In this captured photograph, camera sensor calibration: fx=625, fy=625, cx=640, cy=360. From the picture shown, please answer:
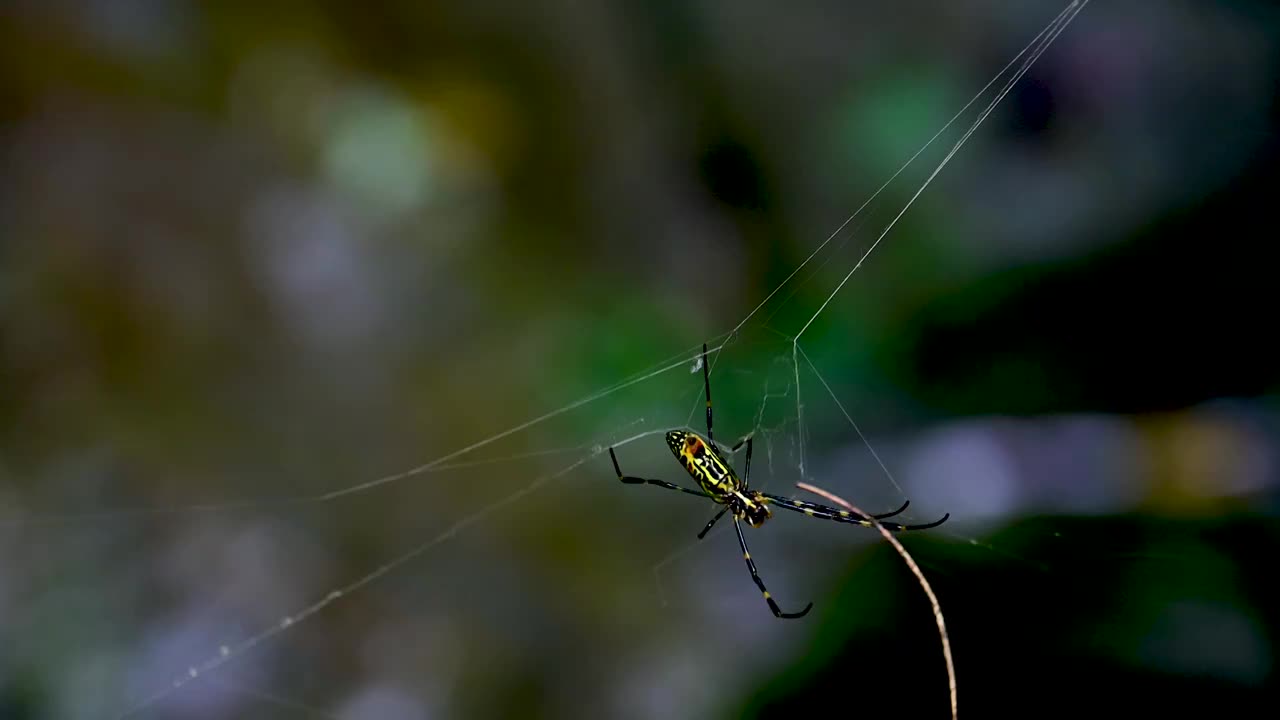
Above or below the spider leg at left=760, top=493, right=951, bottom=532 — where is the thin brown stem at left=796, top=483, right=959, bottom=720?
below

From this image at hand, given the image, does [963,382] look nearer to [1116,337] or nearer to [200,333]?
[1116,337]

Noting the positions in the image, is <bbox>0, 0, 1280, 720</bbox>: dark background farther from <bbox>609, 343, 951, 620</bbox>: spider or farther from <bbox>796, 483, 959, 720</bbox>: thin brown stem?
<bbox>609, 343, 951, 620</bbox>: spider

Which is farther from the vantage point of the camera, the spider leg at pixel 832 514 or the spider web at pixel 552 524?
the spider web at pixel 552 524

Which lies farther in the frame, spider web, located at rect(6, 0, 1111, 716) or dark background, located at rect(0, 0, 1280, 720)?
spider web, located at rect(6, 0, 1111, 716)

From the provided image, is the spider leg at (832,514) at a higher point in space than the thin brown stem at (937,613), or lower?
higher

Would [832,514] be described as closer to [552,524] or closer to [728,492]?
[728,492]

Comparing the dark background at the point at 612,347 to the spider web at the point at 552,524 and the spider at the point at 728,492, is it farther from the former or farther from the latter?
the spider at the point at 728,492

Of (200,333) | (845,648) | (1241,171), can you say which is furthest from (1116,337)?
(200,333)

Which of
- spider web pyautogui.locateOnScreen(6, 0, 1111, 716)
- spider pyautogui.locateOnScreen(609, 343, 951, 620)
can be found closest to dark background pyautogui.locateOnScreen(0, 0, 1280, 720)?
spider web pyautogui.locateOnScreen(6, 0, 1111, 716)

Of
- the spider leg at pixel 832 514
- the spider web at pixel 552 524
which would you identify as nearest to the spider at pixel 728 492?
the spider leg at pixel 832 514
